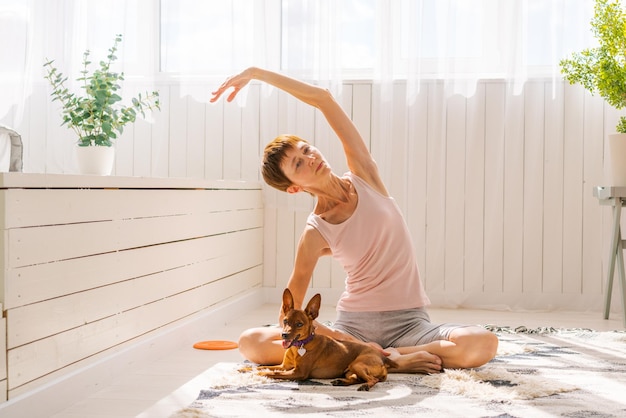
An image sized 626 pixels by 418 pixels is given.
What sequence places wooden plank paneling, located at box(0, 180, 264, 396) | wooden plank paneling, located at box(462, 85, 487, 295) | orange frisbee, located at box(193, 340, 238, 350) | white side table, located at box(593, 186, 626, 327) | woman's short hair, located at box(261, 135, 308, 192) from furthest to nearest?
wooden plank paneling, located at box(462, 85, 487, 295) → white side table, located at box(593, 186, 626, 327) → orange frisbee, located at box(193, 340, 238, 350) → woman's short hair, located at box(261, 135, 308, 192) → wooden plank paneling, located at box(0, 180, 264, 396)

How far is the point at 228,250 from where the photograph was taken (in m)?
3.29

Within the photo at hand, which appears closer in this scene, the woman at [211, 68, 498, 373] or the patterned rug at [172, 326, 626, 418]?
the patterned rug at [172, 326, 626, 418]

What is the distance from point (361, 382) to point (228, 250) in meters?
1.42

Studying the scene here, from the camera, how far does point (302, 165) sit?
2.04 metres

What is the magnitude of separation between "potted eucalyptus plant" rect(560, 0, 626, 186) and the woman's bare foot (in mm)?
1553

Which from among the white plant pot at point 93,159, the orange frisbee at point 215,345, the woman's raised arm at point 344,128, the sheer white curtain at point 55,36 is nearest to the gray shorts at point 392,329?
the woman's raised arm at point 344,128

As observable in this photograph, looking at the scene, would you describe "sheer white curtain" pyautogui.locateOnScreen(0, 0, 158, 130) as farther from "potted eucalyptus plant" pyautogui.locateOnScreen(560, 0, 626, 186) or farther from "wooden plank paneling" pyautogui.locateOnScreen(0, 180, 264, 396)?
"potted eucalyptus plant" pyautogui.locateOnScreen(560, 0, 626, 186)

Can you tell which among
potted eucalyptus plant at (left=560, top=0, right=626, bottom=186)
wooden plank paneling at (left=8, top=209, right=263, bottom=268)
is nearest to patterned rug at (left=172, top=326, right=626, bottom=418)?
wooden plank paneling at (left=8, top=209, right=263, bottom=268)

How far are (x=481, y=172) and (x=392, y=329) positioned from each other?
1654 mm

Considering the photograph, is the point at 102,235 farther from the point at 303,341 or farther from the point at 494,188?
the point at 494,188

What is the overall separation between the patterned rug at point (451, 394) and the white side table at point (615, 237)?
0.86m

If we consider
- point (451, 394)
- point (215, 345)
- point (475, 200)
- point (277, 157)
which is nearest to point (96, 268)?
point (277, 157)

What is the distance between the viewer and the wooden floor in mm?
1850

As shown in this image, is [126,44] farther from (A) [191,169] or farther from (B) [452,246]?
(B) [452,246]
